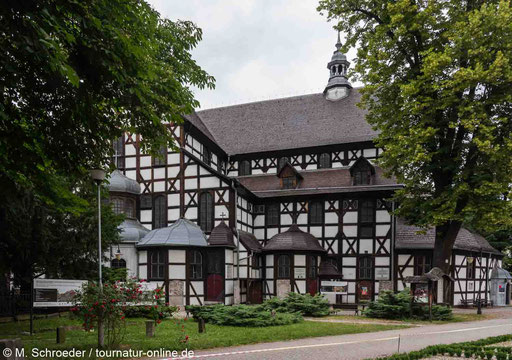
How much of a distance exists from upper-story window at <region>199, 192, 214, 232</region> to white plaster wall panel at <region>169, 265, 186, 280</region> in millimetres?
2966

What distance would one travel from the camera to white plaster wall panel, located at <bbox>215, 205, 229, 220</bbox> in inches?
1045

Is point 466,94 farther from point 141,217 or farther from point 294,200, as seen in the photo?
point 141,217

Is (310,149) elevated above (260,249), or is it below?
above

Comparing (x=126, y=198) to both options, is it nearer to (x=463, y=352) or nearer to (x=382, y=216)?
(x=382, y=216)

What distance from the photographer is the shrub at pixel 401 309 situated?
60.4ft

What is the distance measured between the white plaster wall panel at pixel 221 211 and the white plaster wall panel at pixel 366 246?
8268mm

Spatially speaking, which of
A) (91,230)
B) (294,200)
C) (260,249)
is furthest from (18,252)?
(294,200)

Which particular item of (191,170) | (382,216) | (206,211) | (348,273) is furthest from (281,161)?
(348,273)

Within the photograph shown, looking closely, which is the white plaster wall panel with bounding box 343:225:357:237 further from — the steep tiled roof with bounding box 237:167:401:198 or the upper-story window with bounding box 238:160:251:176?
the upper-story window with bounding box 238:160:251:176

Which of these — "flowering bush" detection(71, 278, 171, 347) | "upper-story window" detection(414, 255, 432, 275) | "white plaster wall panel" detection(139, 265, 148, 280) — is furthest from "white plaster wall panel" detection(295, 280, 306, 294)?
"flowering bush" detection(71, 278, 171, 347)

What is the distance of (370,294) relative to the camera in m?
27.1

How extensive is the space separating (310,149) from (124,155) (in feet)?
39.7

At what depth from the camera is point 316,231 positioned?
28781 millimetres

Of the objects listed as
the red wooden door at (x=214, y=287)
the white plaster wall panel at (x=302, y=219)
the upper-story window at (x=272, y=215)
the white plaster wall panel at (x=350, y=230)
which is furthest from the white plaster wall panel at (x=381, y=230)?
the red wooden door at (x=214, y=287)
